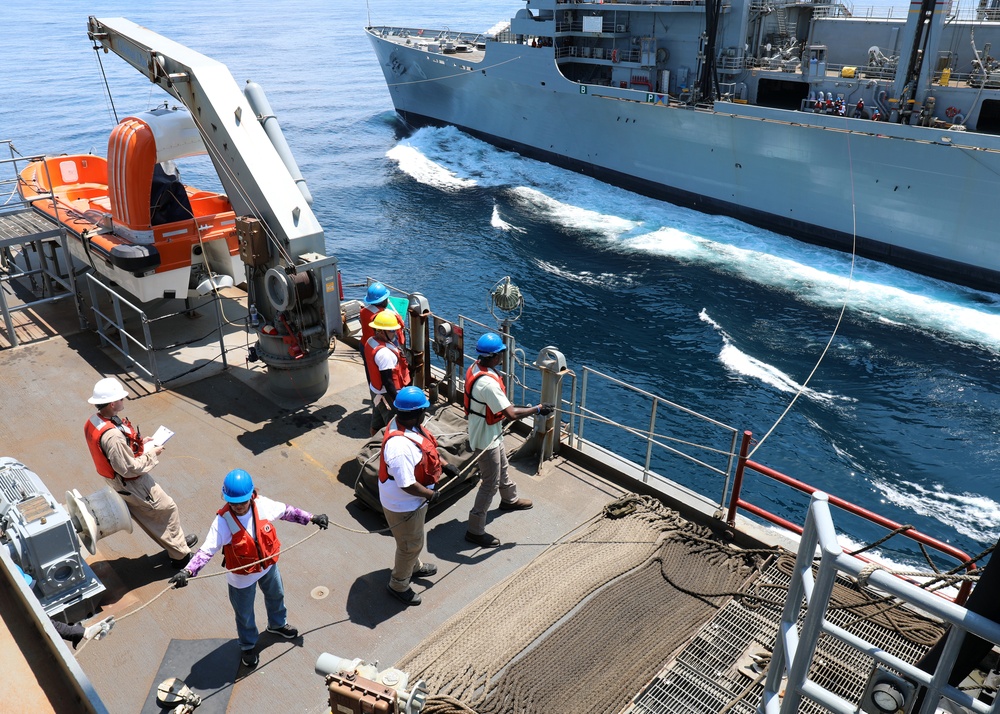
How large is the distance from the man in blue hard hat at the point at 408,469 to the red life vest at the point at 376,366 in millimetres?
2181

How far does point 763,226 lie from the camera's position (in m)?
27.7

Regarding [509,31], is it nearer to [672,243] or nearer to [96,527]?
[672,243]

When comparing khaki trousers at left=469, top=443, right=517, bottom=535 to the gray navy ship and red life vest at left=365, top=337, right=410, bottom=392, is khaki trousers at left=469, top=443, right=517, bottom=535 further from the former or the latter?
the gray navy ship

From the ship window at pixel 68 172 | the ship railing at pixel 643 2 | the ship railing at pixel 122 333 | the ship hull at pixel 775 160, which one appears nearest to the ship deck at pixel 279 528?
the ship railing at pixel 122 333

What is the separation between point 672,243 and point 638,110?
6.62 meters

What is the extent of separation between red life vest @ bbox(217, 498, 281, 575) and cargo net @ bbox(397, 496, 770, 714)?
1338 millimetres

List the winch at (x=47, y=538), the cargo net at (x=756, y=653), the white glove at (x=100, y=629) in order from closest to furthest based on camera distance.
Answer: the white glove at (x=100, y=629), the winch at (x=47, y=538), the cargo net at (x=756, y=653)

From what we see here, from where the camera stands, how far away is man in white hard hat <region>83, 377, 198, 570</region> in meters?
5.79

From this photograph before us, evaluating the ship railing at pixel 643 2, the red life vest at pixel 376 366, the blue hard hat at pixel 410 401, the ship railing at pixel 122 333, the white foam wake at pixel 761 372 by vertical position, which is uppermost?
the ship railing at pixel 643 2

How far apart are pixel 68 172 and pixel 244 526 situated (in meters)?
10.8

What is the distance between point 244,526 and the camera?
195 inches

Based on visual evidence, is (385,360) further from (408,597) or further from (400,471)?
(408,597)

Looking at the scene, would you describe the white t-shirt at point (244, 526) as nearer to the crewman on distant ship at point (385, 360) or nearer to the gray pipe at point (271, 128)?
the crewman on distant ship at point (385, 360)

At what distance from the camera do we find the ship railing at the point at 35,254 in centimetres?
1038
